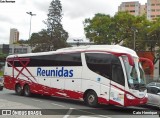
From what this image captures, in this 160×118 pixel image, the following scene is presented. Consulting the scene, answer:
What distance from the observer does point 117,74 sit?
1823cm

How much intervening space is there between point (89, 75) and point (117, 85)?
232 centimetres

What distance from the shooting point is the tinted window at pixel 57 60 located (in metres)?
20.9

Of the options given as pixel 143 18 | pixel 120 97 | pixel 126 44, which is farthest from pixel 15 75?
pixel 143 18

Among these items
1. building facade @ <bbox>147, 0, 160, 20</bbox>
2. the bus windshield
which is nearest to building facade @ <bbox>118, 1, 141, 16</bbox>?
building facade @ <bbox>147, 0, 160, 20</bbox>

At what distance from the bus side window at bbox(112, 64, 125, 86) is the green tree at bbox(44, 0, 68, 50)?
2433 inches

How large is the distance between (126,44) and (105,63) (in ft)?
133

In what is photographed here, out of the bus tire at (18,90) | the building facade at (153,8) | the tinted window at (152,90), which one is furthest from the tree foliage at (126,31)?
the building facade at (153,8)

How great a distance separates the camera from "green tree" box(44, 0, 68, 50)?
8056cm

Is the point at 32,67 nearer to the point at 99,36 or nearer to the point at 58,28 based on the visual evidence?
the point at 99,36

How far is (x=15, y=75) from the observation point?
87.4ft

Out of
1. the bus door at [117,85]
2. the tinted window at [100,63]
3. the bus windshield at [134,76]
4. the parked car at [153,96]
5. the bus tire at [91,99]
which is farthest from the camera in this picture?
the parked car at [153,96]

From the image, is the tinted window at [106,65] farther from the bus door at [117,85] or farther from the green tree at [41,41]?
the green tree at [41,41]

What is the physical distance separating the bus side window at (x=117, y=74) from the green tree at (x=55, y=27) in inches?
2433

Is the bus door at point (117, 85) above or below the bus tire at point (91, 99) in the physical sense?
above
